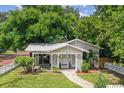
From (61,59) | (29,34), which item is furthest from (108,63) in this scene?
(29,34)

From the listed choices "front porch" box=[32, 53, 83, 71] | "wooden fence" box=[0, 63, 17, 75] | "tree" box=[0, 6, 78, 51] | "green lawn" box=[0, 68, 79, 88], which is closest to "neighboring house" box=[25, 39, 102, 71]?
"front porch" box=[32, 53, 83, 71]

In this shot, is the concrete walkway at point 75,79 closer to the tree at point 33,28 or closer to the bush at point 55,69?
the bush at point 55,69

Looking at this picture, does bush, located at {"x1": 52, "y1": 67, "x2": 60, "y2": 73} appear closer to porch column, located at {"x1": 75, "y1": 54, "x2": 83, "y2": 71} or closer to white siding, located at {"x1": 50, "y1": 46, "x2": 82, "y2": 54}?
white siding, located at {"x1": 50, "y1": 46, "x2": 82, "y2": 54}

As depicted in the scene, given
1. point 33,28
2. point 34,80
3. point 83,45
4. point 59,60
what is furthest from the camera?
point 33,28

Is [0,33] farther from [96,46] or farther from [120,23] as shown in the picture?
[120,23]

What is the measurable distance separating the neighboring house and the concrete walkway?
1.56 metres

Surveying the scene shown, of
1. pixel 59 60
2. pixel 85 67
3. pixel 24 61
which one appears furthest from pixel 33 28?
pixel 85 67

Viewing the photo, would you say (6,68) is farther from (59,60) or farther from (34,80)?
(59,60)

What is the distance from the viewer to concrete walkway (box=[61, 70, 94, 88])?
21.8 metres

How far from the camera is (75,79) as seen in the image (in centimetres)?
2494

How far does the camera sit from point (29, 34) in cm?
3481

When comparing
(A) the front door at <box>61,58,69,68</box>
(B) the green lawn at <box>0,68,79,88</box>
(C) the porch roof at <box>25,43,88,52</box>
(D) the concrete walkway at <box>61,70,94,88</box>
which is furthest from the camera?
(A) the front door at <box>61,58,69,68</box>

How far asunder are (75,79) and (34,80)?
3.17 meters

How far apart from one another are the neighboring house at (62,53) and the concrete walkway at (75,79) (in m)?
1.56
